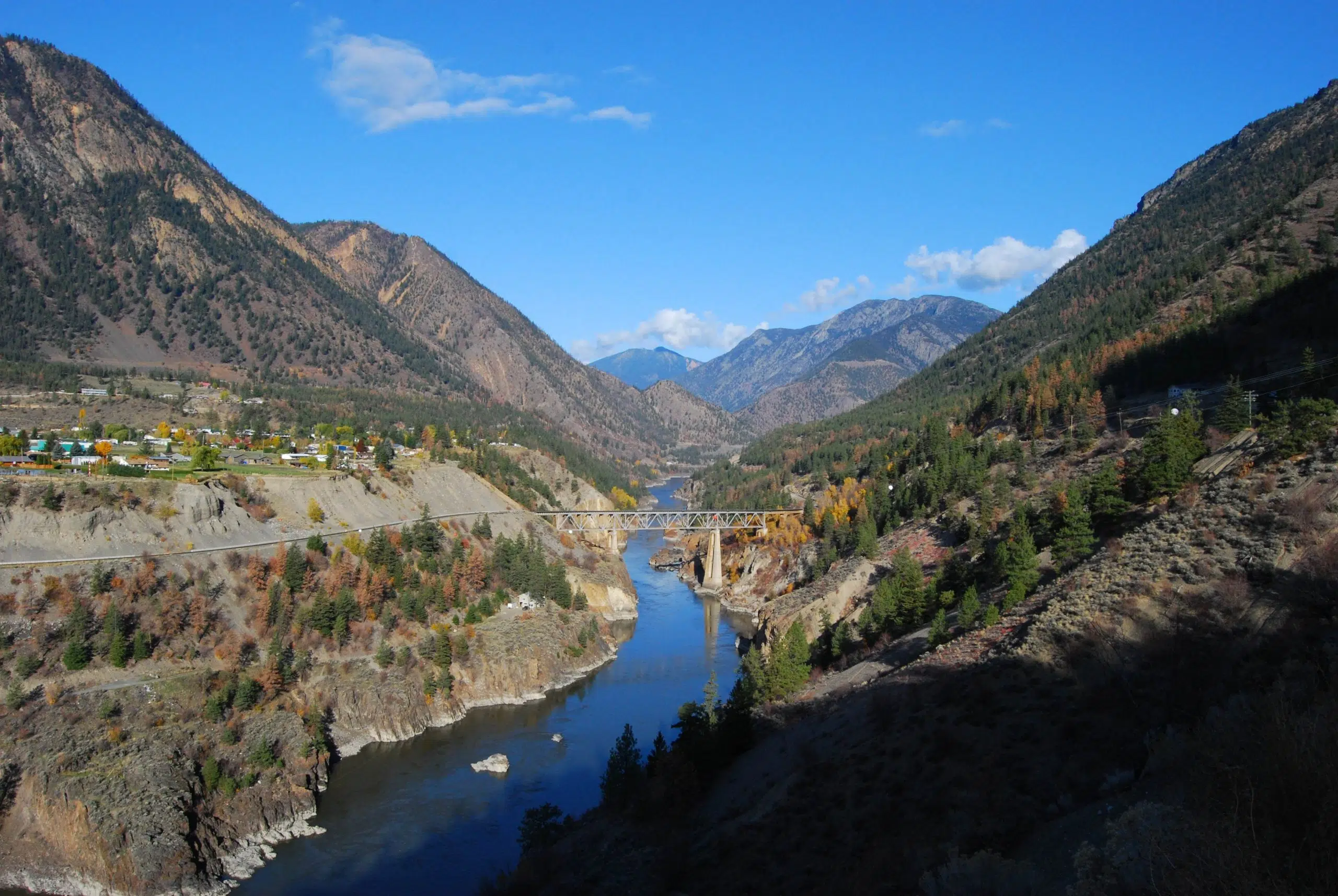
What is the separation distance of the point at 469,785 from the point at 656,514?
213 ft

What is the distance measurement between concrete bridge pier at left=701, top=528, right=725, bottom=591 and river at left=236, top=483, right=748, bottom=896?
95.6 feet

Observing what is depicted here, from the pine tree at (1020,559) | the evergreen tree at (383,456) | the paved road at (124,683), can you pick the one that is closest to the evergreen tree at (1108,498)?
the pine tree at (1020,559)

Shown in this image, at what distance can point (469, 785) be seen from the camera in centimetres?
4431

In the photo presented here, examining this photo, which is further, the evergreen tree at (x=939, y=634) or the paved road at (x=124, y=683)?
the paved road at (x=124, y=683)

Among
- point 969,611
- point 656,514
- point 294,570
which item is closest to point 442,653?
point 294,570

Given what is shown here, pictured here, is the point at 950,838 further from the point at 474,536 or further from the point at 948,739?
the point at 474,536

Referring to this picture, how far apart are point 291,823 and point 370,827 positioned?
11.8 feet

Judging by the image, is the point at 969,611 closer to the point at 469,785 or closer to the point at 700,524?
the point at 469,785

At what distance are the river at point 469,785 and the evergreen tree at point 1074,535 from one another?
23.5 metres

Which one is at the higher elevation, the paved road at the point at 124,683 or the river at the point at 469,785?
the paved road at the point at 124,683

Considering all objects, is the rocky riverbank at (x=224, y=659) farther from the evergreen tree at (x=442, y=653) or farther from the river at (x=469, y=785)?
the river at (x=469, y=785)

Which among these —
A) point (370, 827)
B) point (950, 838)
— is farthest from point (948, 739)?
point (370, 827)

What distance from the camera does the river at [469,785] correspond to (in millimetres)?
35781

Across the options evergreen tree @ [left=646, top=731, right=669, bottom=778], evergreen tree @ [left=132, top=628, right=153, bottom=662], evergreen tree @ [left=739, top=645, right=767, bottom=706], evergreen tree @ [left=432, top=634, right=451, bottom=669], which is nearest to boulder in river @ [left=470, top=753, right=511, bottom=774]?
evergreen tree @ [left=646, top=731, right=669, bottom=778]
